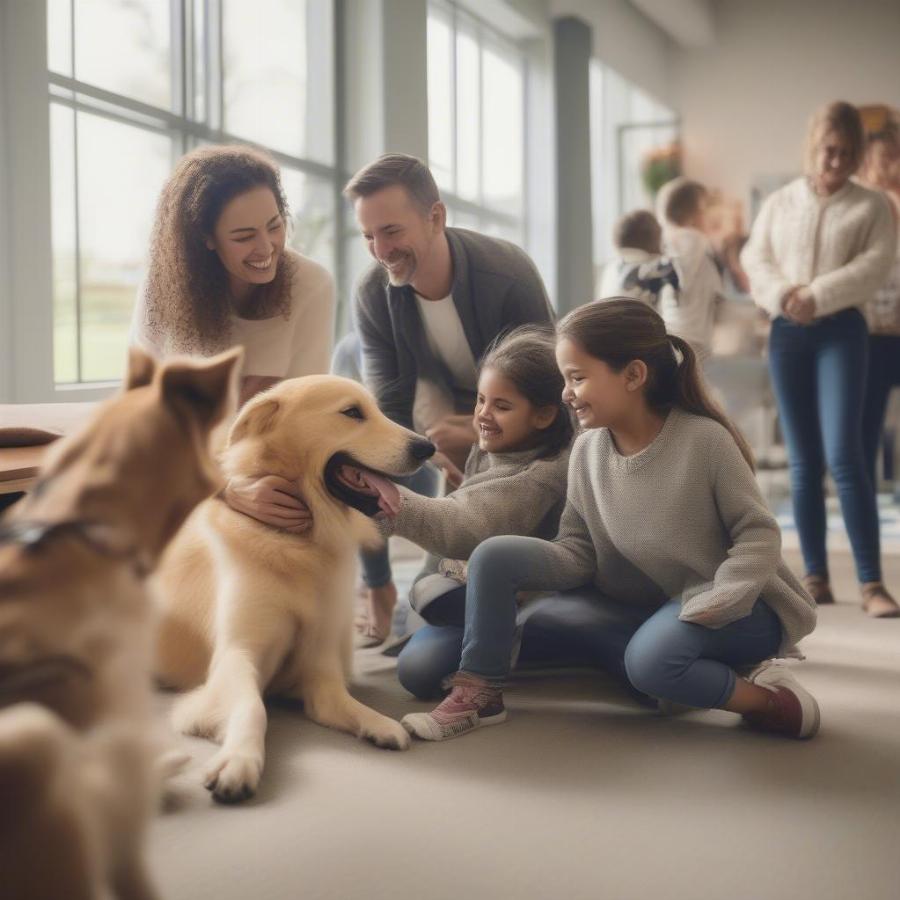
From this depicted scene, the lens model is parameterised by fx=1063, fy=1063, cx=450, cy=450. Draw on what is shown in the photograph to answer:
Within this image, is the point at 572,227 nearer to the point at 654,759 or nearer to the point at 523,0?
the point at 523,0

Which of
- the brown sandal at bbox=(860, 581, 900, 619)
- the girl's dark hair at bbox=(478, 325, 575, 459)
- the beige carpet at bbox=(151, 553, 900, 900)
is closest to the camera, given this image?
the beige carpet at bbox=(151, 553, 900, 900)

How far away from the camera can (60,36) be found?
373 cm

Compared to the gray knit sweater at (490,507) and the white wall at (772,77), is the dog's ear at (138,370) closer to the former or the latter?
the gray knit sweater at (490,507)

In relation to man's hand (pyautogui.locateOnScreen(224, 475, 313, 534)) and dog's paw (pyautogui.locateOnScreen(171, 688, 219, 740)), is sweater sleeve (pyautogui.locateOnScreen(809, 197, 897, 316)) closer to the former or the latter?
man's hand (pyautogui.locateOnScreen(224, 475, 313, 534))

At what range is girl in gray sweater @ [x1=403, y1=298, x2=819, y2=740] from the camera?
5.99 feet

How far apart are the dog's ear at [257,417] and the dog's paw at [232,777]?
24.7 inches

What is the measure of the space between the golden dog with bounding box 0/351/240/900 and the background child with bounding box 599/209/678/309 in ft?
11.3

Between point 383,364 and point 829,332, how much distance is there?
1.28m

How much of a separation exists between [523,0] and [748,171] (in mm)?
3677

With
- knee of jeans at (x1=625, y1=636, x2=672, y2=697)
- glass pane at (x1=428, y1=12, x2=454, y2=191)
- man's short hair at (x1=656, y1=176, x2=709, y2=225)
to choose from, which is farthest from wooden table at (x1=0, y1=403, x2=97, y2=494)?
glass pane at (x1=428, y1=12, x2=454, y2=191)

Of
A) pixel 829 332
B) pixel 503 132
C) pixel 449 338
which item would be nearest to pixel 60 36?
pixel 449 338

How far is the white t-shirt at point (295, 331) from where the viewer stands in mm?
2391

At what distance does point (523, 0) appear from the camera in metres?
7.25

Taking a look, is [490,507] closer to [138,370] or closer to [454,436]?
[454,436]
